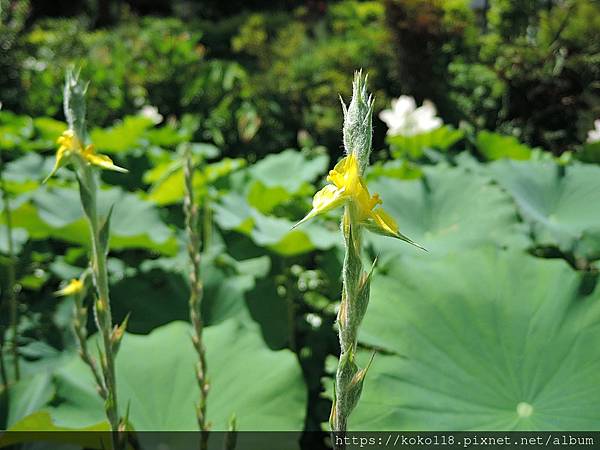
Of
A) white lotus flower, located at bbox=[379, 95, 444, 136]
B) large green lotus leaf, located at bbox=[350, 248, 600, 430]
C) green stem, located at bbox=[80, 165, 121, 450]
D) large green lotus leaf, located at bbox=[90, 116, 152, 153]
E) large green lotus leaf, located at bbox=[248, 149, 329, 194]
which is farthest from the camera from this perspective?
large green lotus leaf, located at bbox=[90, 116, 152, 153]

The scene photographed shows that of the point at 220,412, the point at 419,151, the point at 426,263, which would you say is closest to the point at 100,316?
the point at 220,412

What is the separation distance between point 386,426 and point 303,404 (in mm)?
194

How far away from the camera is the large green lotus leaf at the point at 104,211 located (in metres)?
1.81

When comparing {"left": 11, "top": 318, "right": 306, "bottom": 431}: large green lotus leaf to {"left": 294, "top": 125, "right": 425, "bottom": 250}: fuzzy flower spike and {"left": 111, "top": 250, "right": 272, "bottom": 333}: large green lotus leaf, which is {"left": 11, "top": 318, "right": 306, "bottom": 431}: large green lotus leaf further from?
{"left": 294, "top": 125, "right": 425, "bottom": 250}: fuzzy flower spike

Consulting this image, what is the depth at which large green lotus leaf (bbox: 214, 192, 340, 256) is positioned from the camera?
165cm

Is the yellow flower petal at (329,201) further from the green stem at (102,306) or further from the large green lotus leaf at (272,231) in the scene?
the large green lotus leaf at (272,231)

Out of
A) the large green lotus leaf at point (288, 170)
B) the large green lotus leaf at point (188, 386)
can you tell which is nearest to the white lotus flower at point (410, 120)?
the large green lotus leaf at point (288, 170)

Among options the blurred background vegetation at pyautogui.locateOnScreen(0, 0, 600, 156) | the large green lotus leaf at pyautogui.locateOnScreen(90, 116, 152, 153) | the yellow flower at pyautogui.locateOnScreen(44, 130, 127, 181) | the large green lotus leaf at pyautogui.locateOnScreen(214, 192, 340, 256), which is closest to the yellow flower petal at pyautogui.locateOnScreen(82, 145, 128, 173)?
the yellow flower at pyautogui.locateOnScreen(44, 130, 127, 181)

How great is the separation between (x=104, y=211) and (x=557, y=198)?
1.44 m

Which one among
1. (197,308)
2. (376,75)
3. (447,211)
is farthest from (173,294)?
(376,75)

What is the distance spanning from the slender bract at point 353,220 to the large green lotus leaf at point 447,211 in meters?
1.14

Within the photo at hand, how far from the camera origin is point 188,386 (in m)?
1.14

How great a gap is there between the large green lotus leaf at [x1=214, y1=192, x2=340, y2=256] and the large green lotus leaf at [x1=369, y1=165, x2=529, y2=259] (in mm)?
160

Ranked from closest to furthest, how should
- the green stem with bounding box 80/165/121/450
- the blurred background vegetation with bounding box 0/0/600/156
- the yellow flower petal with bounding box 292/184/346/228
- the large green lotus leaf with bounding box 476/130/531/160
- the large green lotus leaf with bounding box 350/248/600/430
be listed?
the yellow flower petal with bounding box 292/184/346/228
the green stem with bounding box 80/165/121/450
the large green lotus leaf with bounding box 350/248/600/430
the large green lotus leaf with bounding box 476/130/531/160
the blurred background vegetation with bounding box 0/0/600/156
